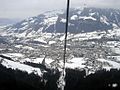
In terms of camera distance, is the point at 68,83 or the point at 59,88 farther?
the point at 68,83

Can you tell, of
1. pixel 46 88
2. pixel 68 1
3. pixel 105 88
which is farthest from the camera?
pixel 46 88

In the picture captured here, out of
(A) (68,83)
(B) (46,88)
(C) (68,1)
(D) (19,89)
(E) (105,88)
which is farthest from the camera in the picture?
(A) (68,83)

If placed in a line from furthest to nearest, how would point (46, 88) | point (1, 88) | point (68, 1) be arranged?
point (46, 88), point (1, 88), point (68, 1)

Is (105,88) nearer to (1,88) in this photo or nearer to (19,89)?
(19,89)

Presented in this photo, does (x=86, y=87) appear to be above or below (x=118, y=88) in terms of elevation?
below

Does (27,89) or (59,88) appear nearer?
(27,89)

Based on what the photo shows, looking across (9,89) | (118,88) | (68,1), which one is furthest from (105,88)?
(68,1)

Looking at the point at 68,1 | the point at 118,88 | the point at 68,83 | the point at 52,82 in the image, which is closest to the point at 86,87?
the point at 118,88

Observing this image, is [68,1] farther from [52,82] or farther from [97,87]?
[52,82]

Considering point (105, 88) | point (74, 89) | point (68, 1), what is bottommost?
point (74, 89)
